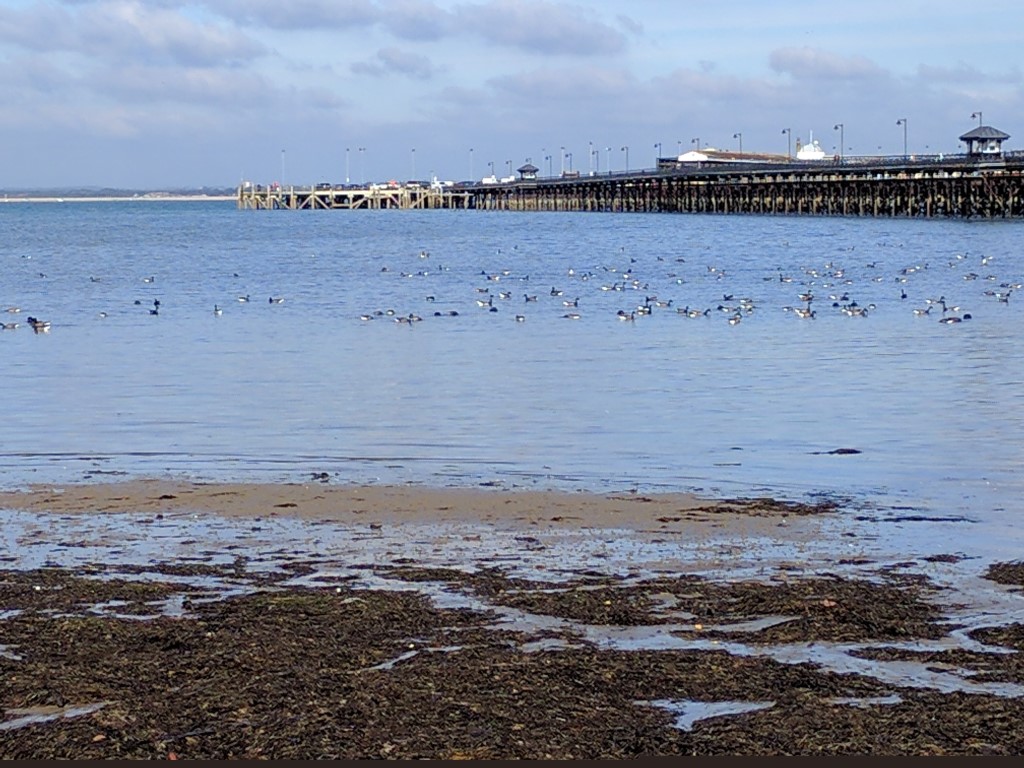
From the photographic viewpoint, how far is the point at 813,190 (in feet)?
346

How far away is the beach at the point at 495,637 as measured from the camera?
21.5ft

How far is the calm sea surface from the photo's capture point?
1474 cm

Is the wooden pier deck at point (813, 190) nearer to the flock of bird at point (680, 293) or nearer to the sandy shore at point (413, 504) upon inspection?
the flock of bird at point (680, 293)

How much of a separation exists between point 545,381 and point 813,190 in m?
86.7

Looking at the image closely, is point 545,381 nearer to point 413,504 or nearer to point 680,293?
point 413,504

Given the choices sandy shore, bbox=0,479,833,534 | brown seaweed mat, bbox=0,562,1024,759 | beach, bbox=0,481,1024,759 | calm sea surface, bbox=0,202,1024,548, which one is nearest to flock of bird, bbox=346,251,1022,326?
calm sea surface, bbox=0,202,1024,548

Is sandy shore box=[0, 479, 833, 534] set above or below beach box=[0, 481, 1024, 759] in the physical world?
below

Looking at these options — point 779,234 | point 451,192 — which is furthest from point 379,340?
point 451,192

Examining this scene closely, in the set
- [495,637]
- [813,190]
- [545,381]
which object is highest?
[813,190]

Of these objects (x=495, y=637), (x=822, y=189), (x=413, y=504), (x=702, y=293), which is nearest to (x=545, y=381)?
(x=413, y=504)

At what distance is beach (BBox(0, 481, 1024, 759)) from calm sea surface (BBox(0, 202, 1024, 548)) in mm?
2352

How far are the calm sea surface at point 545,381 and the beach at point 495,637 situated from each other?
2352mm

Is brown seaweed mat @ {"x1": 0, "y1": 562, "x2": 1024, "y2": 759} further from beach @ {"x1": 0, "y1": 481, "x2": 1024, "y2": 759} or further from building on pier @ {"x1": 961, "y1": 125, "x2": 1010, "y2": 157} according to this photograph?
building on pier @ {"x1": 961, "y1": 125, "x2": 1010, "y2": 157}

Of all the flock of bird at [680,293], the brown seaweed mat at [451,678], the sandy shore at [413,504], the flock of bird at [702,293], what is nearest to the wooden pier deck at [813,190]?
the flock of bird at [702,293]
